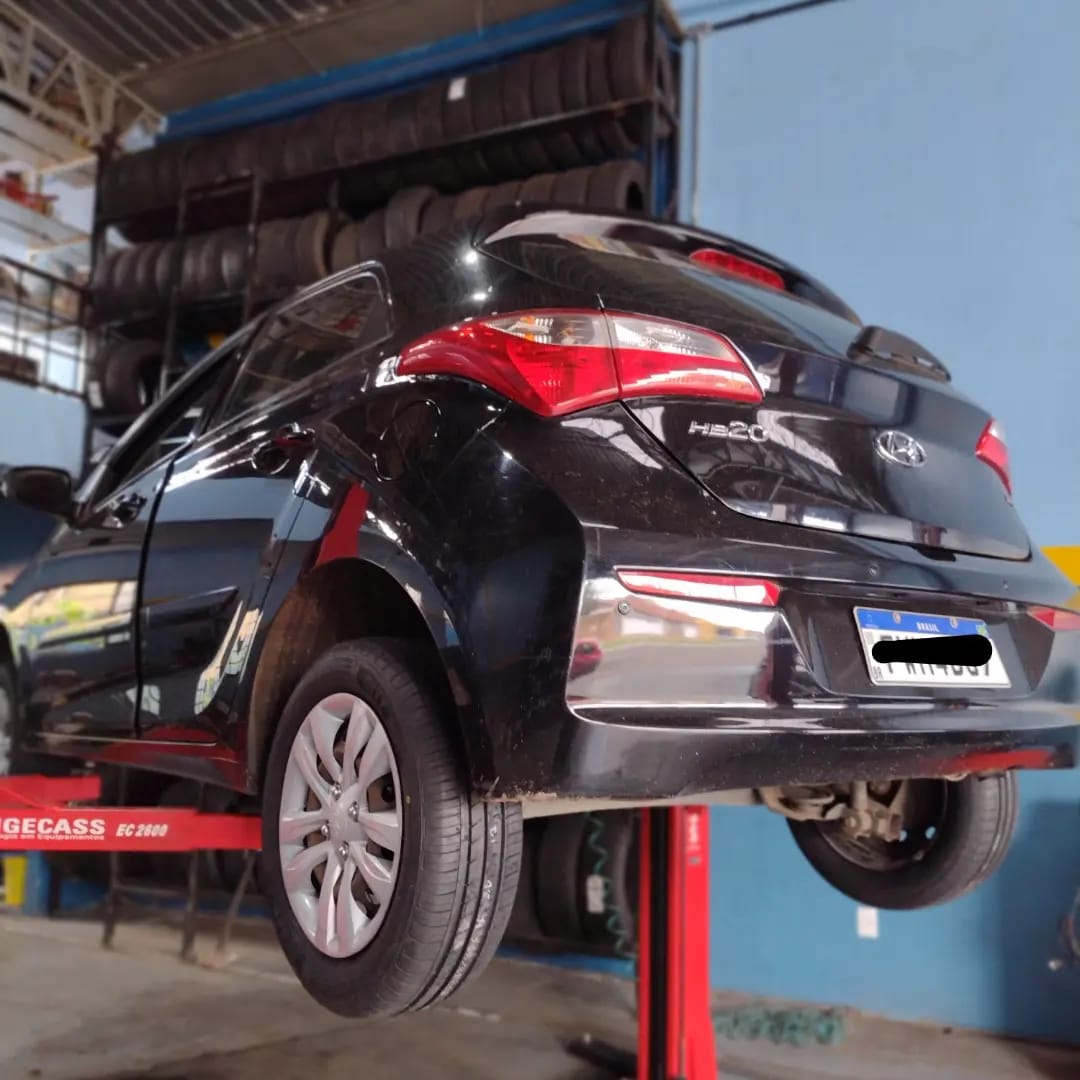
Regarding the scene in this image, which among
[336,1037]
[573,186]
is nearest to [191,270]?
[573,186]

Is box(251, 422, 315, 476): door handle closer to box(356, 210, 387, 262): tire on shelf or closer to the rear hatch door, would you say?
the rear hatch door

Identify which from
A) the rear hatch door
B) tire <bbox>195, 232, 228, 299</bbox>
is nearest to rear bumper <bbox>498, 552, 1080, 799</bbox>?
the rear hatch door

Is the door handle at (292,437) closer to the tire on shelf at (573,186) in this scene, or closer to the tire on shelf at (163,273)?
the tire on shelf at (573,186)

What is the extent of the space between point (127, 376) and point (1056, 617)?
4750 mm

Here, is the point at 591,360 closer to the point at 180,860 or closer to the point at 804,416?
the point at 804,416

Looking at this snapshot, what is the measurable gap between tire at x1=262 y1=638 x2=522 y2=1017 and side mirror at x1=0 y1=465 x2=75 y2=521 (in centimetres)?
135

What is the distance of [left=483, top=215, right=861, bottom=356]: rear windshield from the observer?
130 cm

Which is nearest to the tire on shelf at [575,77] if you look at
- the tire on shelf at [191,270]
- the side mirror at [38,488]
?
the tire on shelf at [191,270]

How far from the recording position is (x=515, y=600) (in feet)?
3.59

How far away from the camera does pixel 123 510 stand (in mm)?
2221

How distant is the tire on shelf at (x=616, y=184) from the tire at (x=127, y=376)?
8.60 feet

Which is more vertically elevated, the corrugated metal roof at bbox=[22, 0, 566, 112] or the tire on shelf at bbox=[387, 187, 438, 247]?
the corrugated metal roof at bbox=[22, 0, 566, 112]

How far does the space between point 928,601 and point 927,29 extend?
3476mm

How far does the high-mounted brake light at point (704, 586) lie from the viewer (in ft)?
3.50
